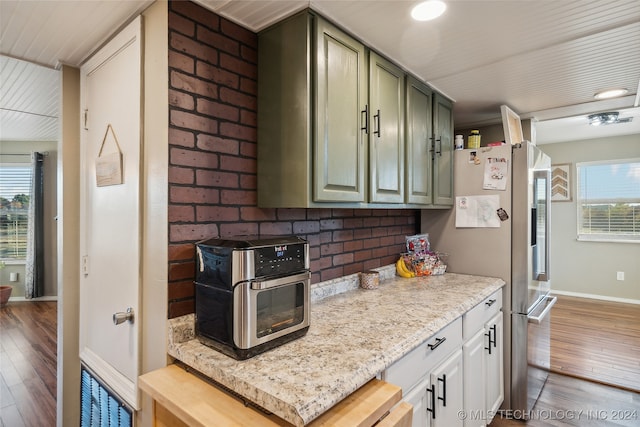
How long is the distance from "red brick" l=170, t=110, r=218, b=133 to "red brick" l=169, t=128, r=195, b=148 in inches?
1.0

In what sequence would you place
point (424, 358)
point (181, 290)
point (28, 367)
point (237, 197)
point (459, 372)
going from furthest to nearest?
1. point (28, 367)
2. point (459, 372)
3. point (237, 197)
4. point (424, 358)
5. point (181, 290)

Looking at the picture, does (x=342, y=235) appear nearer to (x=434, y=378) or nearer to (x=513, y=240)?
(x=434, y=378)

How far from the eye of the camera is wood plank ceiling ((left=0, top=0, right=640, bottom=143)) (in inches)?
55.8

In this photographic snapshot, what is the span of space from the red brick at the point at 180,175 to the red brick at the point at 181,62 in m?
0.38

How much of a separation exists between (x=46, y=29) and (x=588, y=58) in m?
2.70

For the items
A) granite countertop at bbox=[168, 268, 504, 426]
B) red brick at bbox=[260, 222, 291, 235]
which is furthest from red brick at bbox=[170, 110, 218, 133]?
granite countertop at bbox=[168, 268, 504, 426]

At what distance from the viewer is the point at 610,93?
247 centimetres

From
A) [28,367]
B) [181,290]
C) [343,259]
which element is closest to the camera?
[181,290]

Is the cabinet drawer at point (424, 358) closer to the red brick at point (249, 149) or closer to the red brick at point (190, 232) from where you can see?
the red brick at point (190, 232)

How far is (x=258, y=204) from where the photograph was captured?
5.32ft

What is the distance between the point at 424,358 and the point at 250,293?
0.81 m

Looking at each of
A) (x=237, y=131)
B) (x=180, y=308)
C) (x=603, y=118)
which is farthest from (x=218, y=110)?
(x=603, y=118)

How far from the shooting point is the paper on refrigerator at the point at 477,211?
96.8 inches

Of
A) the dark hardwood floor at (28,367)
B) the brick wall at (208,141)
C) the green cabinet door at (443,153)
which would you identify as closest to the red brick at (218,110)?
the brick wall at (208,141)
